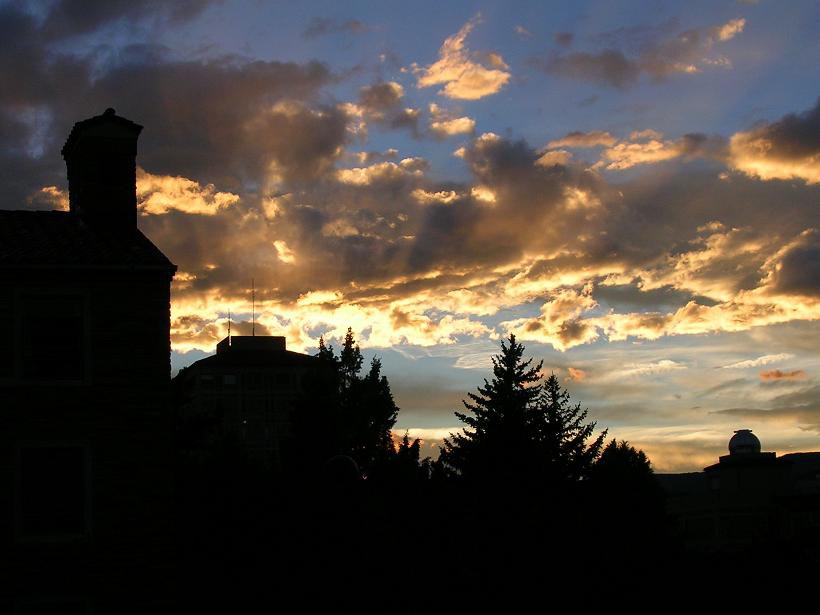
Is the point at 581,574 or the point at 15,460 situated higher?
the point at 15,460

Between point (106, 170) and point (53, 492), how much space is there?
885cm

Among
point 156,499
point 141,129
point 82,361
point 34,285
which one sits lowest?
point 156,499

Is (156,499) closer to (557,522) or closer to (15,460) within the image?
(15,460)

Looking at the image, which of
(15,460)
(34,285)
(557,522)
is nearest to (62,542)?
(15,460)

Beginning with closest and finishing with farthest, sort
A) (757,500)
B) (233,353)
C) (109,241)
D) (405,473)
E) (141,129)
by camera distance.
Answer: (109,241) < (141,129) < (405,473) < (757,500) < (233,353)

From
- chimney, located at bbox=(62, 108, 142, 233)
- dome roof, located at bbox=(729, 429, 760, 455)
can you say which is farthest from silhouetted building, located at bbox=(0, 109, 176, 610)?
dome roof, located at bbox=(729, 429, 760, 455)

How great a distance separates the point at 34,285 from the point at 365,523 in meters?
13.1

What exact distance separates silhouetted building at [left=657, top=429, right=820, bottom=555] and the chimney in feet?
272

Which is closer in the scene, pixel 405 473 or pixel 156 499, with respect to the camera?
pixel 156 499

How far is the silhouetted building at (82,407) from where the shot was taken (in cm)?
2577

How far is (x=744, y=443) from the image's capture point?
126 metres

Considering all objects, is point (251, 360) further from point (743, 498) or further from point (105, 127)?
point (105, 127)

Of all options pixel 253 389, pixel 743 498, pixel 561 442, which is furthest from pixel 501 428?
pixel 253 389

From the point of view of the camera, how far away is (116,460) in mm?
26375
